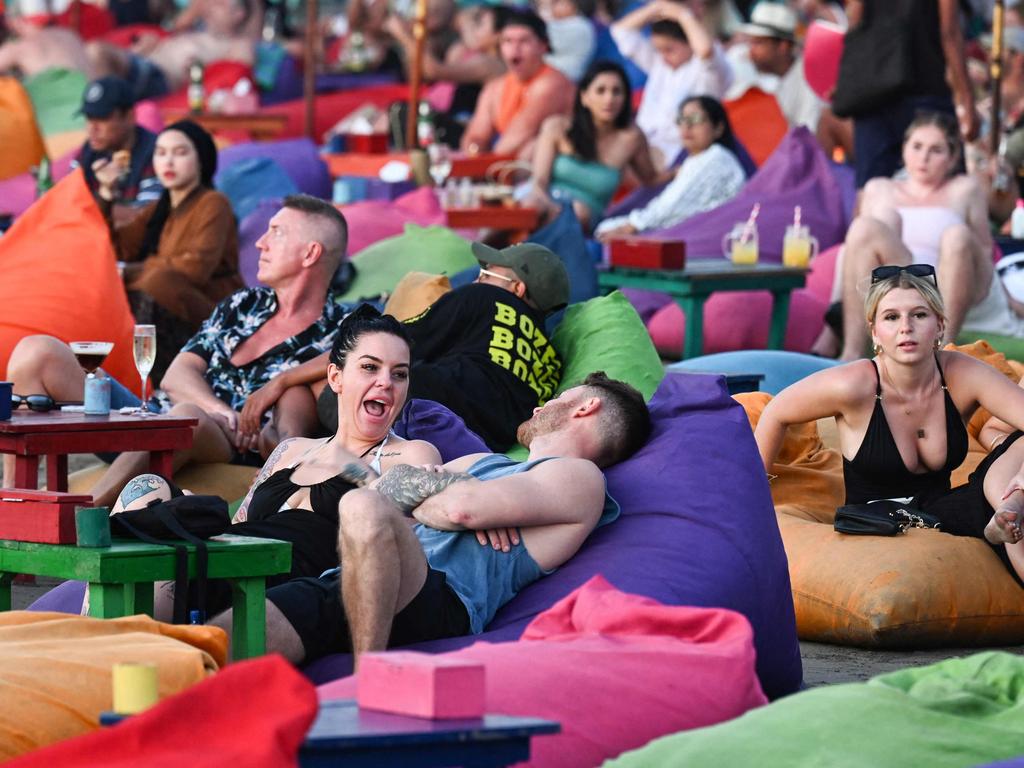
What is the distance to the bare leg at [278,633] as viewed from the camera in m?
3.90

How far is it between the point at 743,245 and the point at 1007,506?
3697 millimetres

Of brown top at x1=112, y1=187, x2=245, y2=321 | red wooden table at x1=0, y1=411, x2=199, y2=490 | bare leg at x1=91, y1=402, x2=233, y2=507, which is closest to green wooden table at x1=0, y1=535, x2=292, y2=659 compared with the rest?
red wooden table at x1=0, y1=411, x2=199, y2=490

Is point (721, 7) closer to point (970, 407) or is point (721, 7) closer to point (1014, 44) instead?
point (1014, 44)

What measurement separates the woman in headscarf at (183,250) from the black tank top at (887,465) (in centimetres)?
316

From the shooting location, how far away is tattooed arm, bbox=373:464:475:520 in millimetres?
4223

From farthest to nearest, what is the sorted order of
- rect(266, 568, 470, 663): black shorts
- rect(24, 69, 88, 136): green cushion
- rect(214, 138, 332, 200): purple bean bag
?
rect(24, 69, 88, 136): green cushion
rect(214, 138, 332, 200): purple bean bag
rect(266, 568, 470, 663): black shorts

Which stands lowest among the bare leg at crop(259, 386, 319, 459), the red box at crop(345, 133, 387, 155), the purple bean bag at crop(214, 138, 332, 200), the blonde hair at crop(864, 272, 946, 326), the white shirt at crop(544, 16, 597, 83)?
the bare leg at crop(259, 386, 319, 459)

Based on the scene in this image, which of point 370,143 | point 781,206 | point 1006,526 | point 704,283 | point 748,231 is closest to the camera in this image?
point 1006,526

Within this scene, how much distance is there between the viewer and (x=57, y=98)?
43.7 ft

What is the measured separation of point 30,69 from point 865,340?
802 cm

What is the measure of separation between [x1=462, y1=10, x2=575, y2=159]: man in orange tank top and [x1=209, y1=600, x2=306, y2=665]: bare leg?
746 cm

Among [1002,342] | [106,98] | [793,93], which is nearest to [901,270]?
[1002,342]

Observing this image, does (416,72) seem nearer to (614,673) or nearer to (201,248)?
(201,248)

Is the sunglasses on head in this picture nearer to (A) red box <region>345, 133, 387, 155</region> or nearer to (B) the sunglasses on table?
(B) the sunglasses on table
